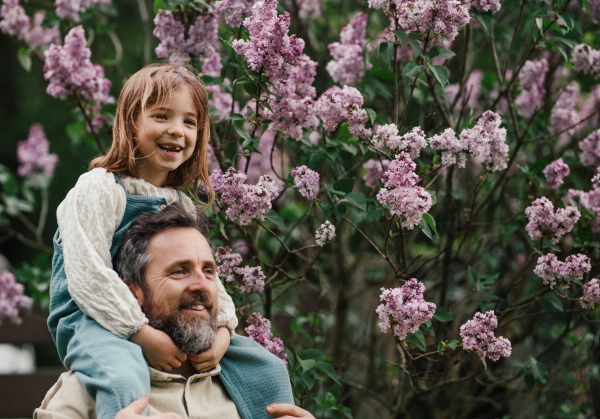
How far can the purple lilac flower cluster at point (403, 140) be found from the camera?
195 centimetres

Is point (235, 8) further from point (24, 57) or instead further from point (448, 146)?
point (24, 57)

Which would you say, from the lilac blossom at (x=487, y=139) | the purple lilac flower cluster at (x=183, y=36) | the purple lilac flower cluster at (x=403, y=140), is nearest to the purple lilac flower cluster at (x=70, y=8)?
the purple lilac flower cluster at (x=183, y=36)

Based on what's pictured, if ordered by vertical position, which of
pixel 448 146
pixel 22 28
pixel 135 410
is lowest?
pixel 135 410

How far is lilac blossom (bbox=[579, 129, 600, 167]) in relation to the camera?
2.65 m

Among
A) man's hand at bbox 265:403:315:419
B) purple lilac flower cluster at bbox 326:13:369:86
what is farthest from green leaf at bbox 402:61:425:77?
man's hand at bbox 265:403:315:419

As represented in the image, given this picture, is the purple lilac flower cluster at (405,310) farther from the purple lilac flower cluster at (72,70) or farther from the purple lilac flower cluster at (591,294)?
the purple lilac flower cluster at (72,70)

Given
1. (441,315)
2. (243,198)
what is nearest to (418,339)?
(441,315)

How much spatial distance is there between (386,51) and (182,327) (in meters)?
1.24

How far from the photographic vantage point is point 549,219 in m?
2.08

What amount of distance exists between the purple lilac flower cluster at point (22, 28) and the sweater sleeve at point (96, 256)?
1.61 meters

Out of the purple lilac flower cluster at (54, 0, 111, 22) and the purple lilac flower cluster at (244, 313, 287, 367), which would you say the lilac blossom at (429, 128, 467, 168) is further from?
the purple lilac flower cluster at (54, 0, 111, 22)

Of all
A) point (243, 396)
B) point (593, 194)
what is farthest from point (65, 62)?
point (593, 194)

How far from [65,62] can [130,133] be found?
2.70ft

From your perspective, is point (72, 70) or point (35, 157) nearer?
point (72, 70)
